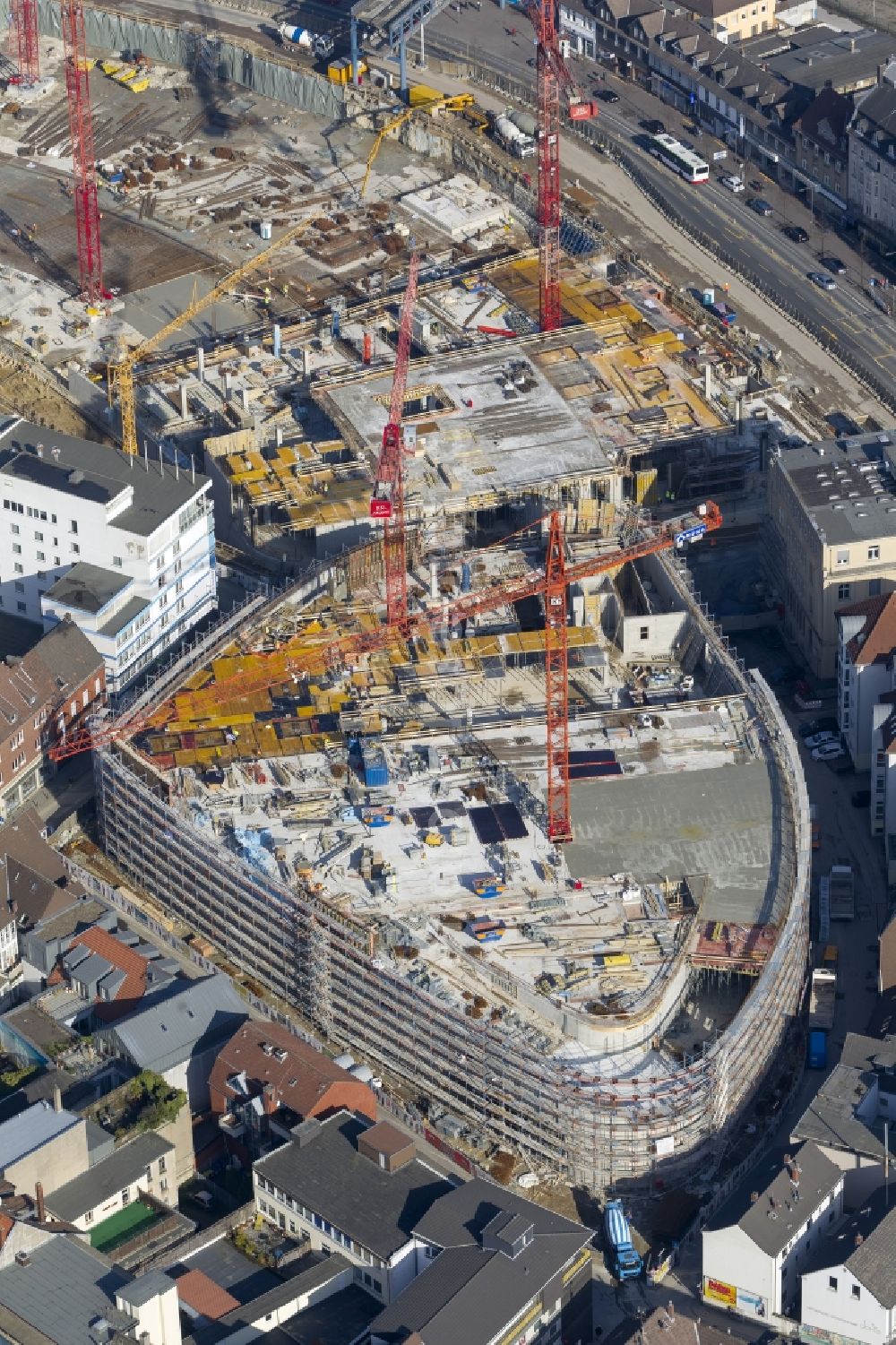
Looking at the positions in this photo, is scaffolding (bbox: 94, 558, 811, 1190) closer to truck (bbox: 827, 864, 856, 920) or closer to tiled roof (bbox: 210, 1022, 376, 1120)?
tiled roof (bbox: 210, 1022, 376, 1120)

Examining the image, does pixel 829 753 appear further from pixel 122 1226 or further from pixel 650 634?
pixel 122 1226

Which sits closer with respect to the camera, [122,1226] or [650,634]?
[122,1226]

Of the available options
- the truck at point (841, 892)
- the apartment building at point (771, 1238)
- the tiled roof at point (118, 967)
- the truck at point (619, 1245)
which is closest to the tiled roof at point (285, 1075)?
the tiled roof at point (118, 967)

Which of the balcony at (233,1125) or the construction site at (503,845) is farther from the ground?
the construction site at (503,845)

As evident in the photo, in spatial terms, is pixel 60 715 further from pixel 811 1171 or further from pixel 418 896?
pixel 811 1171

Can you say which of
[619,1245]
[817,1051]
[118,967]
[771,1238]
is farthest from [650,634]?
[771,1238]

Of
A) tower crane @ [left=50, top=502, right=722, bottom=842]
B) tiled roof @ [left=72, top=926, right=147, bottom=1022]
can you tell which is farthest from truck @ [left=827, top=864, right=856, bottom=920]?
tiled roof @ [left=72, top=926, right=147, bottom=1022]

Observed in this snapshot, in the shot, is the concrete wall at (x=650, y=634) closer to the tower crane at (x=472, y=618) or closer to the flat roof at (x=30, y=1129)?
the tower crane at (x=472, y=618)
